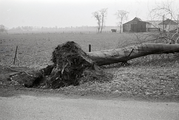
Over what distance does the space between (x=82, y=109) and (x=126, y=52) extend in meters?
5.26

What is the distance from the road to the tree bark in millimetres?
3528

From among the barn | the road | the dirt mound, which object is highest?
the barn

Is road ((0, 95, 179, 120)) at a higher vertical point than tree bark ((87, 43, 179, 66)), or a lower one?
lower

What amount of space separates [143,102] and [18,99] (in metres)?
3.44

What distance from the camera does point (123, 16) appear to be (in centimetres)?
9019

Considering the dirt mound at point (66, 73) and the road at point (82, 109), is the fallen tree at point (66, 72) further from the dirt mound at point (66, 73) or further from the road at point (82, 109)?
the road at point (82, 109)

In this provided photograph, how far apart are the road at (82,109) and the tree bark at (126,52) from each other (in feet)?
11.6

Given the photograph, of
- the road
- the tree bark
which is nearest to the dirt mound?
the tree bark

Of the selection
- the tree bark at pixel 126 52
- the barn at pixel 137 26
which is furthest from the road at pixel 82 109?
the barn at pixel 137 26

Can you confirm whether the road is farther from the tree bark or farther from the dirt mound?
the tree bark

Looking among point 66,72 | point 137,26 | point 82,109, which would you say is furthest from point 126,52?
point 137,26

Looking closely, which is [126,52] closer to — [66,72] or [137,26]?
[66,72]

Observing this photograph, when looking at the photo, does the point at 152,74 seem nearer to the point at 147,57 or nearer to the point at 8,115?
the point at 147,57

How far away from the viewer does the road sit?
4539 millimetres
